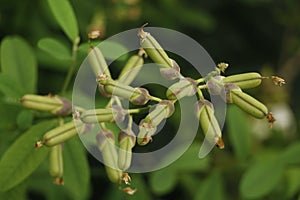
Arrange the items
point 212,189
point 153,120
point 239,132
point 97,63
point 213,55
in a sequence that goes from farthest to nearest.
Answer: point 213,55
point 239,132
point 212,189
point 97,63
point 153,120

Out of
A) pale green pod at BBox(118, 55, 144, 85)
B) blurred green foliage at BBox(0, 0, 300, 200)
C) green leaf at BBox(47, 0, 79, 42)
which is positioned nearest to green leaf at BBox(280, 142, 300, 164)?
blurred green foliage at BBox(0, 0, 300, 200)

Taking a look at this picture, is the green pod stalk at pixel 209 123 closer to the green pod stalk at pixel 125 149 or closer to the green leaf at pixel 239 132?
the green pod stalk at pixel 125 149

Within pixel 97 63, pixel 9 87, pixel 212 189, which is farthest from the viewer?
pixel 212 189

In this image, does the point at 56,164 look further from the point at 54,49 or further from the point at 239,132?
the point at 239,132

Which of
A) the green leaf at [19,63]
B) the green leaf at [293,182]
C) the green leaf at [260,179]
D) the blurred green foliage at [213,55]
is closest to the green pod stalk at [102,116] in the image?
the blurred green foliage at [213,55]

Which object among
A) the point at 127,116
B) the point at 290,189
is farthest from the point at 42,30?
the point at 127,116

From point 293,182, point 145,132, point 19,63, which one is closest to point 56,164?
point 145,132

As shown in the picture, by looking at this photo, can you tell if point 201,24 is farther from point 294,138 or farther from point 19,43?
point 19,43

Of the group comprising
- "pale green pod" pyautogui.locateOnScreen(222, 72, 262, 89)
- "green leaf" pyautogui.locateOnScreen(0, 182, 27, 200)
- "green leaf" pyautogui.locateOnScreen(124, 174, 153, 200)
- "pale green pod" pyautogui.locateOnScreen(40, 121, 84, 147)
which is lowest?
"green leaf" pyautogui.locateOnScreen(0, 182, 27, 200)

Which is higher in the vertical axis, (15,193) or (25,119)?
(25,119)

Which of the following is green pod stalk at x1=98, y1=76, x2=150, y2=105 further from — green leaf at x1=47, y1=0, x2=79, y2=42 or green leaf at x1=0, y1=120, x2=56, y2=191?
green leaf at x1=47, y1=0, x2=79, y2=42
